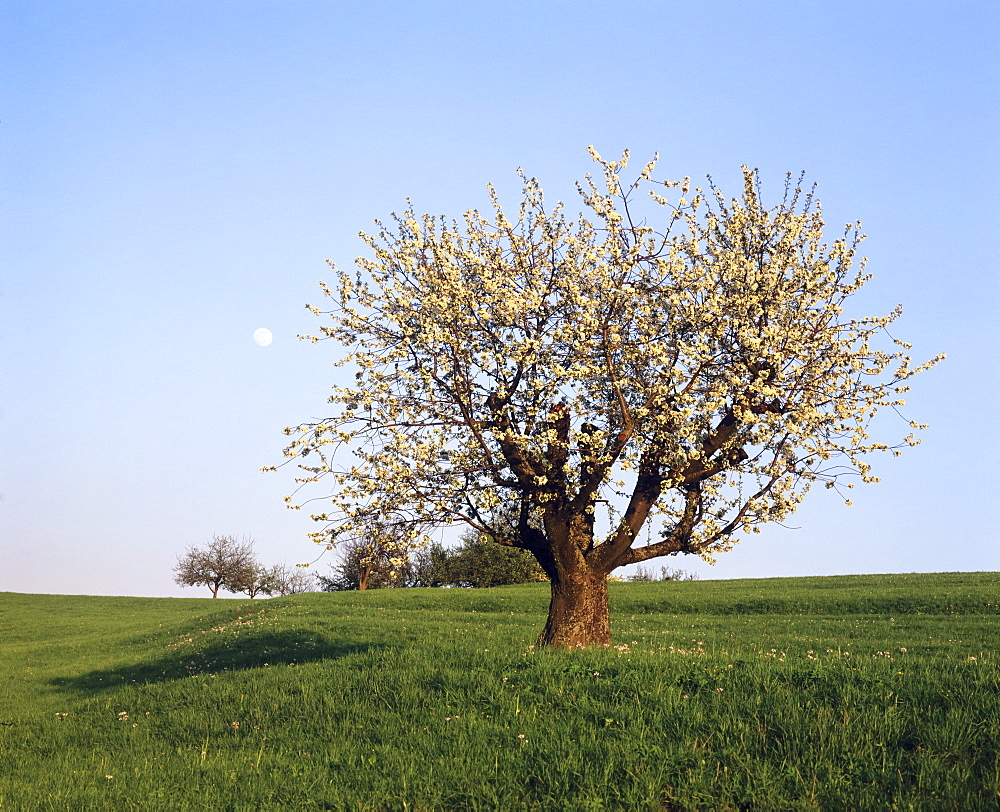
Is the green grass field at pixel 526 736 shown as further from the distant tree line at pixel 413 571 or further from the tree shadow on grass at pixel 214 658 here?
the distant tree line at pixel 413 571

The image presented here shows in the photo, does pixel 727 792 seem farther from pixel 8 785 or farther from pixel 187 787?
pixel 8 785

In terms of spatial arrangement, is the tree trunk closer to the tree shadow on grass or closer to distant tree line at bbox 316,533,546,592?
the tree shadow on grass

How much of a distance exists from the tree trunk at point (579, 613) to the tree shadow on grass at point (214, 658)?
887 cm

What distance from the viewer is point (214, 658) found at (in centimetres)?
3070

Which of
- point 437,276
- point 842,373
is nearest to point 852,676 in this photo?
point 842,373

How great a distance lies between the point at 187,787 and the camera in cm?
1129

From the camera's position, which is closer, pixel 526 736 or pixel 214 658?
pixel 526 736

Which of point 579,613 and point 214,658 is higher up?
point 579,613

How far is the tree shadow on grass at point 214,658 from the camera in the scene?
27.2 metres

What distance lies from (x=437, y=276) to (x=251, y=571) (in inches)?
3495

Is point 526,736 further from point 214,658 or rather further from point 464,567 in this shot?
point 464,567

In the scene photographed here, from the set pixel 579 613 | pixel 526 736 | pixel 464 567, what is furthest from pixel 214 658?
pixel 464 567

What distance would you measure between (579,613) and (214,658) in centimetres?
1837

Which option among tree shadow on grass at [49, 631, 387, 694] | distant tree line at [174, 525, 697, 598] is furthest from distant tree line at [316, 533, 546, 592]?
tree shadow on grass at [49, 631, 387, 694]
